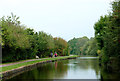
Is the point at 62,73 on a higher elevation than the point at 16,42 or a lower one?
lower

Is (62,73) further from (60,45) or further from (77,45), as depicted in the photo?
(77,45)

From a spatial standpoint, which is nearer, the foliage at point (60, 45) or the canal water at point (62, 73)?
the canal water at point (62, 73)

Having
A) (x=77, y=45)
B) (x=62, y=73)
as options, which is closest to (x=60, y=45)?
(x=62, y=73)

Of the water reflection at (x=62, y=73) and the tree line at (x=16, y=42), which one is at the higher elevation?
the tree line at (x=16, y=42)

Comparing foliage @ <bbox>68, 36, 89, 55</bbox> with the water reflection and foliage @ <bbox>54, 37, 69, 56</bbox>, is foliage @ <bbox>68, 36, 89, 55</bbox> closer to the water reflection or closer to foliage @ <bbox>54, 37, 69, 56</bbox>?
foliage @ <bbox>54, 37, 69, 56</bbox>

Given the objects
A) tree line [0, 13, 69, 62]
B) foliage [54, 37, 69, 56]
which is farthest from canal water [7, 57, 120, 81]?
foliage [54, 37, 69, 56]

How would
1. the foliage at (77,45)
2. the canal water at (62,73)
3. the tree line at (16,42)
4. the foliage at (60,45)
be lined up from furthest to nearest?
the foliage at (77,45), the foliage at (60,45), the tree line at (16,42), the canal water at (62,73)

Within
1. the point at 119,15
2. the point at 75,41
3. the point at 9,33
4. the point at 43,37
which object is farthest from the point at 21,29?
the point at 75,41

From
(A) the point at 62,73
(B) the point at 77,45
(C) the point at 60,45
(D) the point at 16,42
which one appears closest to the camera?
(A) the point at 62,73

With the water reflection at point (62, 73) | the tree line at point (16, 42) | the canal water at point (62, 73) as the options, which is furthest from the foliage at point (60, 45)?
the canal water at point (62, 73)

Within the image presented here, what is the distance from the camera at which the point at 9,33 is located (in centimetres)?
2464

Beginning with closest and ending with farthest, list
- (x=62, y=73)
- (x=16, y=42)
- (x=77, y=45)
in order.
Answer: (x=62, y=73) → (x=16, y=42) → (x=77, y=45)

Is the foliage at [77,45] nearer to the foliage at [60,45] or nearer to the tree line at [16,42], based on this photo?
the foliage at [60,45]

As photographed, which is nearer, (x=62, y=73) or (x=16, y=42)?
(x=62, y=73)
